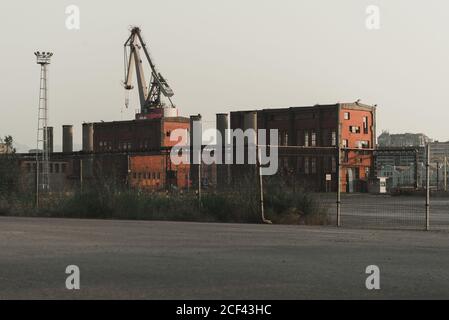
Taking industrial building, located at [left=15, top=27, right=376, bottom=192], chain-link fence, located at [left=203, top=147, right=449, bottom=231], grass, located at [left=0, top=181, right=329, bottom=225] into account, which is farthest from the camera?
industrial building, located at [left=15, top=27, right=376, bottom=192]

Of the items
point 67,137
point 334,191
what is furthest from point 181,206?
point 67,137

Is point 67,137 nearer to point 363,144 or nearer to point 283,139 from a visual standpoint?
point 283,139

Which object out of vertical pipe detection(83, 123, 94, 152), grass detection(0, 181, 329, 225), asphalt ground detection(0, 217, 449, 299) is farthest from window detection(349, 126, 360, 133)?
asphalt ground detection(0, 217, 449, 299)

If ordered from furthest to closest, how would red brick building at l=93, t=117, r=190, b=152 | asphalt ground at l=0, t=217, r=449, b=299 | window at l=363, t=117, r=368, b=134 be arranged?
red brick building at l=93, t=117, r=190, b=152 → window at l=363, t=117, r=368, b=134 → asphalt ground at l=0, t=217, r=449, b=299

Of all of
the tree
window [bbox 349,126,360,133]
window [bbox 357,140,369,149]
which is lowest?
the tree

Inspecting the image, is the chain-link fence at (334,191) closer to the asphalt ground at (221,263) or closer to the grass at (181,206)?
the grass at (181,206)

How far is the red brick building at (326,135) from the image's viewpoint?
7519 centimetres

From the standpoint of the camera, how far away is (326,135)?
7800 cm

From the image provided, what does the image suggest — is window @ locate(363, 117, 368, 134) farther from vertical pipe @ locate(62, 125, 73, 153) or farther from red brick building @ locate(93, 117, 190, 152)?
vertical pipe @ locate(62, 125, 73, 153)

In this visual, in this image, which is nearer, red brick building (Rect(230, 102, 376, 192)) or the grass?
the grass

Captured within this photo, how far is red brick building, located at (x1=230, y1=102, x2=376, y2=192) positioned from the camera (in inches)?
2960

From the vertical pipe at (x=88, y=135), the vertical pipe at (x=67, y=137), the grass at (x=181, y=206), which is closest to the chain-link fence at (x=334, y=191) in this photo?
the grass at (x=181, y=206)
